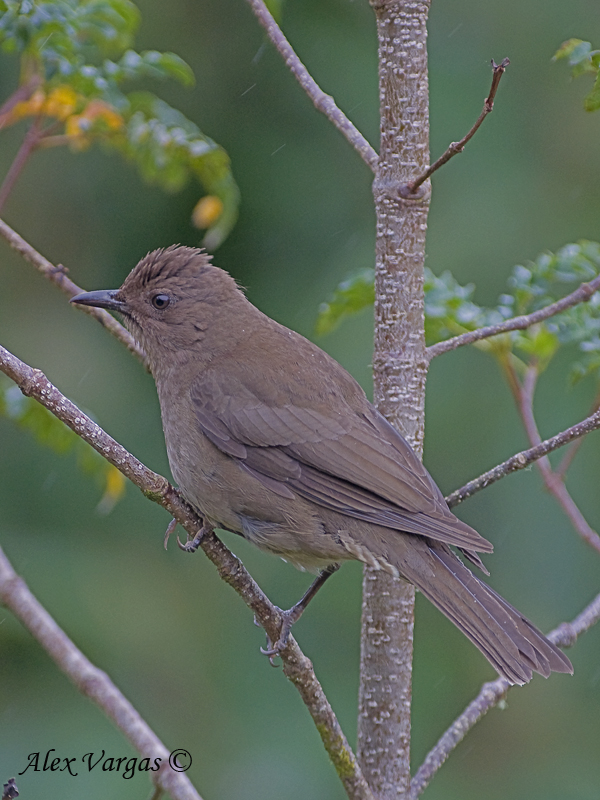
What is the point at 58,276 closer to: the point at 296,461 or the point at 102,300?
the point at 102,300

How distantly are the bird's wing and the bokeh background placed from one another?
1994mm

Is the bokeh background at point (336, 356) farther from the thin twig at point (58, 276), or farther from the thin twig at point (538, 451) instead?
the thin twig at point (538, 451)

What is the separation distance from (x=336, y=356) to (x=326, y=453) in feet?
7.09

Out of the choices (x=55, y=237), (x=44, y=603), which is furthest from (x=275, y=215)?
(x=44, y=603)

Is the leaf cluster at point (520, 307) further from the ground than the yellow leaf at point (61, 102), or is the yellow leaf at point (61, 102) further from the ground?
the yellow leaf at point (61, 102)

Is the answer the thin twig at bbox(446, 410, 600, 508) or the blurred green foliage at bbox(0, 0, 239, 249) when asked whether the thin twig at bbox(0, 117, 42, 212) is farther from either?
the thin twig at bbox(446, 410, 600, 508)

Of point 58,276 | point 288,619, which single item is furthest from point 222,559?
point 58,276

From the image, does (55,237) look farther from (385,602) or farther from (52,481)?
(385,602)

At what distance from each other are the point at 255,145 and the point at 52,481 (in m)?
2.32

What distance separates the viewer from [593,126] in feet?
22.0

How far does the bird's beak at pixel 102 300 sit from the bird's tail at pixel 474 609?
1270mm

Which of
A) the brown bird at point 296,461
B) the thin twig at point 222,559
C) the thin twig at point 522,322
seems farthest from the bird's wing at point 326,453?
the thin twig at point 222,559

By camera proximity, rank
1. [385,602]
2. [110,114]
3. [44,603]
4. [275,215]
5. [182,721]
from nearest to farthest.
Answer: [385,602], [110,114], [44,603], [182,721], [275,215]

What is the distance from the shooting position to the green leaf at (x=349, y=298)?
352 cm
